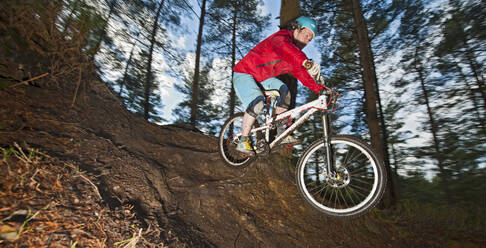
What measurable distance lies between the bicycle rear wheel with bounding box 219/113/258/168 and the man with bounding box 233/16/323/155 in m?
0.36

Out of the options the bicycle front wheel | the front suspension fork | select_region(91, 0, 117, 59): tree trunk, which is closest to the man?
the front suspension fork

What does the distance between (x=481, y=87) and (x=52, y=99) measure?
10.8 m

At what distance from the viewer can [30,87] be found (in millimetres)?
2381

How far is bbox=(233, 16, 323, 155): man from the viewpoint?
2.54m

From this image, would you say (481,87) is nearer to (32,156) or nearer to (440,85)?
(440,85)

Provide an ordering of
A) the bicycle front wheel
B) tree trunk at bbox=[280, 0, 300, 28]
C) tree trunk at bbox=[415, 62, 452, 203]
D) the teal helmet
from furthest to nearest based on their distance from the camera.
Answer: tree trunk at bbox=[415, 62, 452, 203] → tree trunk at bbox=[280, 0, 300, 28] → the teal helmet → the bicycle front wheel

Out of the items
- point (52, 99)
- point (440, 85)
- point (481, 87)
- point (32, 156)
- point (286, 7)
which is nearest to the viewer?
point (32, 156)

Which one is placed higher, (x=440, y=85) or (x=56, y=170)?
(x=440, y=85)

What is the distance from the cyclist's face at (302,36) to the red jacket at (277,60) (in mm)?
146

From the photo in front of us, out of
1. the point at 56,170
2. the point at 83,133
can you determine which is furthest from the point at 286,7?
the point at 56,170

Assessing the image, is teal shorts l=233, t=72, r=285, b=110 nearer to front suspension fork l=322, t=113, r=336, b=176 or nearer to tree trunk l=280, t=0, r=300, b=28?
front suspension fork l=322, t=113, r=336, b=176

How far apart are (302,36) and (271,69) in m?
0.61

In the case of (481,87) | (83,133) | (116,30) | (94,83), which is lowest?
(83,133)

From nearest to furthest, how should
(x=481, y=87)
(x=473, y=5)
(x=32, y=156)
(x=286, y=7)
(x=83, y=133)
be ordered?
(x=32, y=156)
(x=83, y=133)
(x=286, y=7)
(x=473, y=5)
(x=481, y=87)
